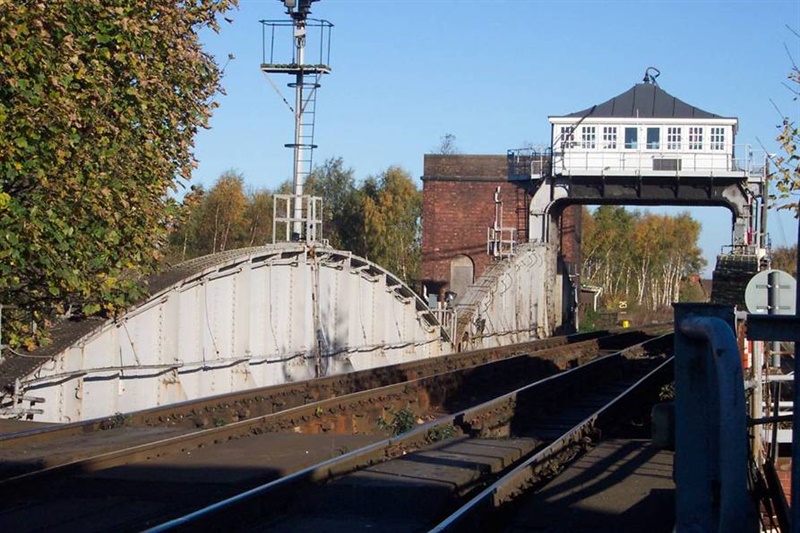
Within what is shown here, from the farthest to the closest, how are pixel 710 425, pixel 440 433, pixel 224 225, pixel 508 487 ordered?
pixel 224 225
pixel 440 433
pixel 508 487
pixel 710 425

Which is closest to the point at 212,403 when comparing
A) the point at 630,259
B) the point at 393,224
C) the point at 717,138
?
the point at 717,138

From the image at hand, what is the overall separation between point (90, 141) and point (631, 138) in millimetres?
40822

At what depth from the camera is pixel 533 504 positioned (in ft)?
29.0

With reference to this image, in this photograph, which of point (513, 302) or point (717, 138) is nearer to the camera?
point (513, 302)

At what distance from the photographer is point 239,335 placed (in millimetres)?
22250

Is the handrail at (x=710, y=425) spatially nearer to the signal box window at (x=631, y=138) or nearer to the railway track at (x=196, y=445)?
the railway track at (x=196, y=445)

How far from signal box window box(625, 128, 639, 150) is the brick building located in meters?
6.02

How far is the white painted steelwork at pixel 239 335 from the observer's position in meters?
17.0

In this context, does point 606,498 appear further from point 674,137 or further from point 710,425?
point 674,137

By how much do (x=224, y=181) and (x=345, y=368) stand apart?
38284mm

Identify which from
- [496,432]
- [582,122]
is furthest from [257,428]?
[582,122]

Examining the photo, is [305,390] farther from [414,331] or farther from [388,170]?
[388,170]

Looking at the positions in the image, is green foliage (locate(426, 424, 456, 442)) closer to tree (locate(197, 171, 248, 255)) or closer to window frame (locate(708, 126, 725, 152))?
window frame (locate(708, 126, 725, 152))

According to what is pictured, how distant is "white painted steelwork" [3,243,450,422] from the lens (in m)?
17.0
